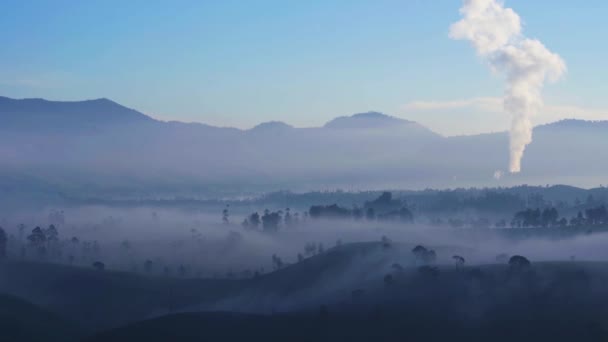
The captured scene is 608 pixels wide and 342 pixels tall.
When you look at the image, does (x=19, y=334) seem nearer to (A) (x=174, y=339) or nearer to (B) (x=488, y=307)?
(A) (x=174, y=339)

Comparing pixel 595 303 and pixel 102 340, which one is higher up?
pixel 595 303

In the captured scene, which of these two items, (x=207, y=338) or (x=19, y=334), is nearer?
(x=207, y=338)

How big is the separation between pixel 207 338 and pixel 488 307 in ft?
216

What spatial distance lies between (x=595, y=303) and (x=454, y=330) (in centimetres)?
3181

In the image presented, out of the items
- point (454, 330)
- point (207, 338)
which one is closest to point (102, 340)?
point (207, 338)

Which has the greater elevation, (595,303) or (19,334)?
(595,303)

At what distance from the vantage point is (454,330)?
186250mm

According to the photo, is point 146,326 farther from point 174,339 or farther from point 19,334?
point 19,334

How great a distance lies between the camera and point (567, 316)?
182625mm

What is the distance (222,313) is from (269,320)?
11.3 m

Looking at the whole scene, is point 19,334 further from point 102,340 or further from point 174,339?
point 174,339

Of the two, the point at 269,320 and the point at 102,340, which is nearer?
the point at 102,340

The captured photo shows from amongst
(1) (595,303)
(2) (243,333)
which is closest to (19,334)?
(2) (243,333)

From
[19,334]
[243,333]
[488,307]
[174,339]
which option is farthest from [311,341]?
[19,334]
